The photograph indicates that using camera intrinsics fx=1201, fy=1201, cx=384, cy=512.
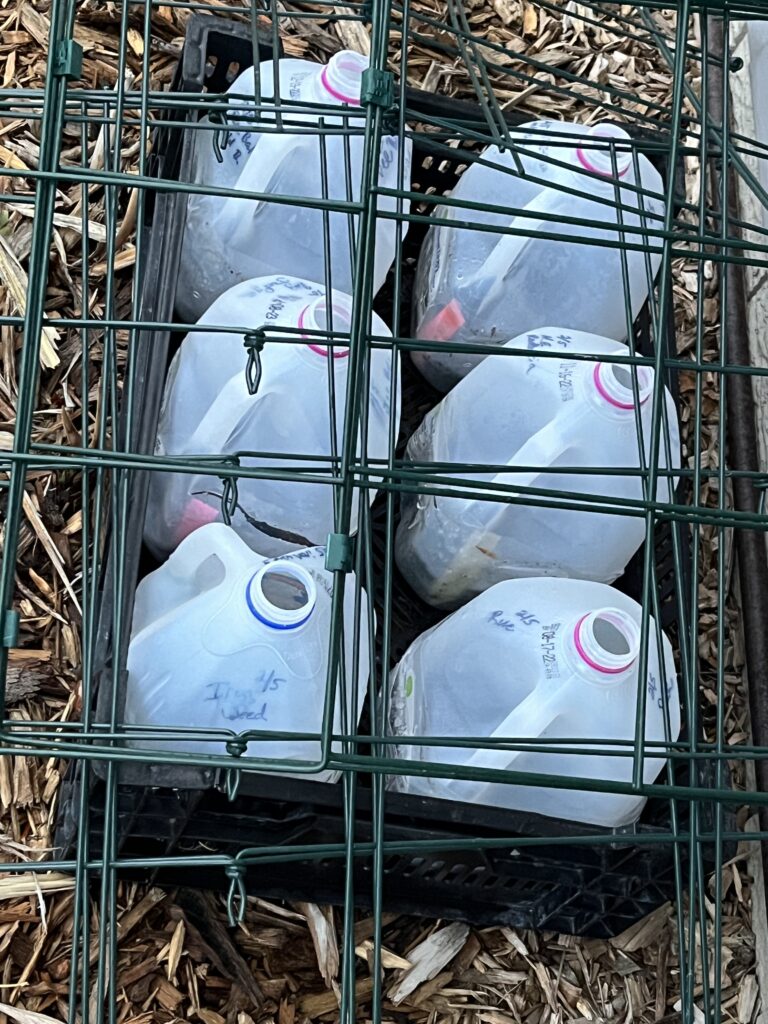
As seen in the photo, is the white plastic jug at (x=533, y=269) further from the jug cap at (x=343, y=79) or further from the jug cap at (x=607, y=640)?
the jug cap at (x=607, y=640)

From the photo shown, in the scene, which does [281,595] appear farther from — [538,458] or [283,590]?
[538,458]

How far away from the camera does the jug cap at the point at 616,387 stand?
38.3 inches

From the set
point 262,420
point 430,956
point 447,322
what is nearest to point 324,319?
point 262,420

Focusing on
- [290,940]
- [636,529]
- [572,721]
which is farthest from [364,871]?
[636,529]

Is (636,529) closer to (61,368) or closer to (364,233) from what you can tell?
(364,233)

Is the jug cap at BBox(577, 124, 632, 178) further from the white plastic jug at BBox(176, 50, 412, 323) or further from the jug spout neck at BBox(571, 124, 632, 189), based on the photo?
the white plastic jug at BBox(176, 50, 412, 323)

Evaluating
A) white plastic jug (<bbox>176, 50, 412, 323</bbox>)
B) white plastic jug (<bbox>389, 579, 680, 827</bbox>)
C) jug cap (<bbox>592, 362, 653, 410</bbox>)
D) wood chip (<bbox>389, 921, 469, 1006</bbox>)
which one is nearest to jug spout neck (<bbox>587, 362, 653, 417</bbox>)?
jug cap (<bbox>592, 362, 653, 410</bbox>)

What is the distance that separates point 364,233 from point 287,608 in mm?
289

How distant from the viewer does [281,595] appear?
0.85 metres

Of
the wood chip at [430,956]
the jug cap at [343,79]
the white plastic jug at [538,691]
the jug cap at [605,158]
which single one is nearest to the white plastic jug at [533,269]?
the jug cap at [605,158]

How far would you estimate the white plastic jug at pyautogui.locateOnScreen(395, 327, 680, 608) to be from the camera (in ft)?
3.19

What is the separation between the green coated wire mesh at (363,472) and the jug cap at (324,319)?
0.09 ft

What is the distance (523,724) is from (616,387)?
0.95ft

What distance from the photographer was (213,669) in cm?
85
